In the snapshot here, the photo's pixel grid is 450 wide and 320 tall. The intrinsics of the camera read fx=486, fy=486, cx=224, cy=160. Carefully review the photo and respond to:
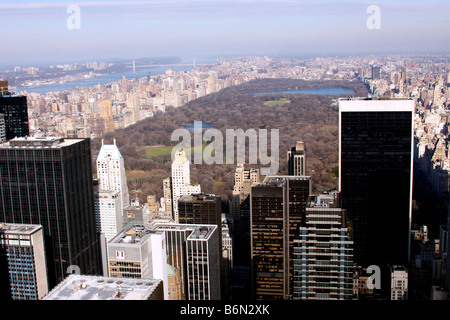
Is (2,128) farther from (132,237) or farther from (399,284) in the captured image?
(399,284)

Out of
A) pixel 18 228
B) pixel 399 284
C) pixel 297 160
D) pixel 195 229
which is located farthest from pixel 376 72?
pixel 18 228

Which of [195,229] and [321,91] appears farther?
[321,91]

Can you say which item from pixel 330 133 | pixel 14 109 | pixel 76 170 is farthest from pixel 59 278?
pixel 330 133

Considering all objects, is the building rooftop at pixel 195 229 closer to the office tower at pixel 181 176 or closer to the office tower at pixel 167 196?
the office tower at pixel 167 196

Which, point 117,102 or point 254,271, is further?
point 117,102

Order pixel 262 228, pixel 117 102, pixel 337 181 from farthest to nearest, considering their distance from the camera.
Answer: pixel 117 102 → pixel 337 181 → pixel 262 228
